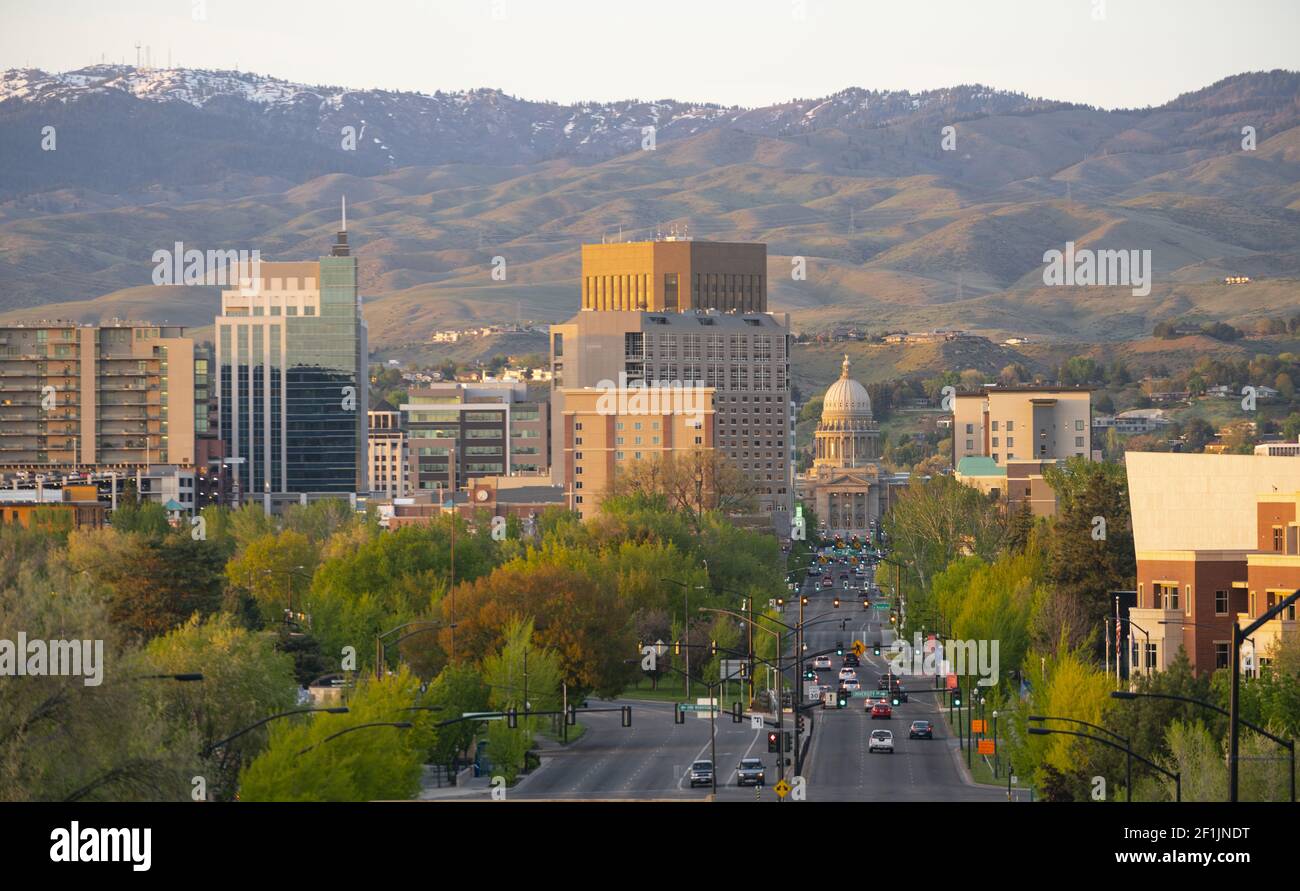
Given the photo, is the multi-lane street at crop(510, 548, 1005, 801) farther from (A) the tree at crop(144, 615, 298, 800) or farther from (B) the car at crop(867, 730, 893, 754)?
(A) the tree at crop(144, 615, 298, 800)

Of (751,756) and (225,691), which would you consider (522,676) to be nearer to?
(751,756)

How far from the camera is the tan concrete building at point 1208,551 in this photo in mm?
79938

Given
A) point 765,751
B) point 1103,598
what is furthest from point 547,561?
point 765,751

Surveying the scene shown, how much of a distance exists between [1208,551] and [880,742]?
1315cm

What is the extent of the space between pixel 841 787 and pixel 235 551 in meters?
103

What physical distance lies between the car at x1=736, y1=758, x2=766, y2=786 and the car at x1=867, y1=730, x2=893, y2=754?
1032cm

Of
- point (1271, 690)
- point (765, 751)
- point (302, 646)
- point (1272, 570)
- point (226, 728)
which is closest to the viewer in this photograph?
point (1271, 690)

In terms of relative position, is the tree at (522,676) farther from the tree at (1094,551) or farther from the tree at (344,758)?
the tree at (1094,551)

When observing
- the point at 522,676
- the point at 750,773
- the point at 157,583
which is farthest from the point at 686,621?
the point at 750,773

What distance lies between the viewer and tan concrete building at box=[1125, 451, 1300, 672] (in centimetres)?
7994

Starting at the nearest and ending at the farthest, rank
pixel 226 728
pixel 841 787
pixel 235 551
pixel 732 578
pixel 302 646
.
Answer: pixel 226 728 < pixel 841 787 < pixel 302 646 < pixel 732 578 < pixel 235 551

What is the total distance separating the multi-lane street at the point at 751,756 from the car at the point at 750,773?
0.44 metres
